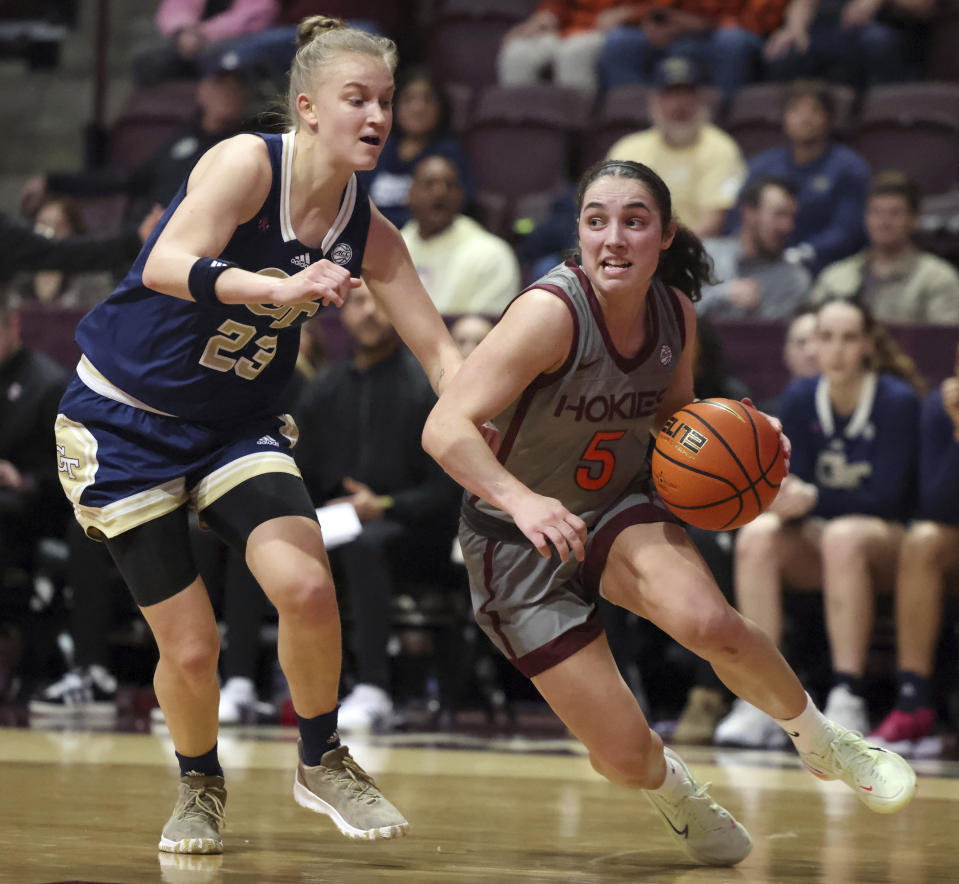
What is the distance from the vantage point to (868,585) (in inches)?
223

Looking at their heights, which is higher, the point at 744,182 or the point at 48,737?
the point at 744,182

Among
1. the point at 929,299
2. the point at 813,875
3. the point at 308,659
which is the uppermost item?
the point at 929,299

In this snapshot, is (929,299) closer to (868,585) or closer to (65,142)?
(868,585)

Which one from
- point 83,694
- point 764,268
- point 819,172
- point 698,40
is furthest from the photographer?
point 698,40

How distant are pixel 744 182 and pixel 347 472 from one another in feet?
8.13

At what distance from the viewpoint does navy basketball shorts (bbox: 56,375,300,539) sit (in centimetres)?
335

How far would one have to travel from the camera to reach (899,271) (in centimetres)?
666

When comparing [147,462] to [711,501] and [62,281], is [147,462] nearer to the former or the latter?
[711,501]

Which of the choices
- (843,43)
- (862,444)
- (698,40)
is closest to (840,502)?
(862,444)

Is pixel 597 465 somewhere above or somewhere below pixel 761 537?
above

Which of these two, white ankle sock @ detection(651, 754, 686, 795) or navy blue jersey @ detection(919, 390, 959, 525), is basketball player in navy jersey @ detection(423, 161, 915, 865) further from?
navy blue jersey @ detection(919, 390, 959, 525)

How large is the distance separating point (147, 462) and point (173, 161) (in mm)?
5162

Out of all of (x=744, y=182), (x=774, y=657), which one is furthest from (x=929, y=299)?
(x=774, y=657)

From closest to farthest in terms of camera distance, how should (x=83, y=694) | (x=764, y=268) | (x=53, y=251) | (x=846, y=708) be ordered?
(x=846, y=708)
(x=53, y=251)
(x=83, y=694)
(x=764, y=268)
